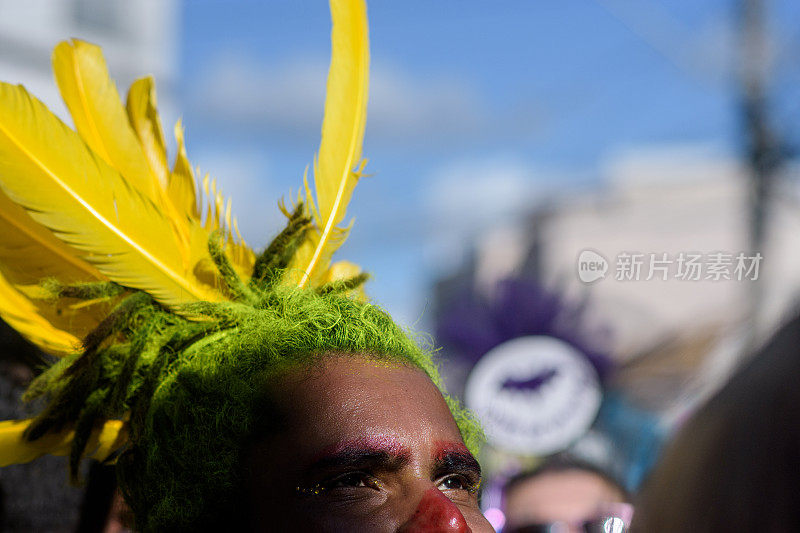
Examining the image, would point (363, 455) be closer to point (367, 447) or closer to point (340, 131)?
point (367, 447)

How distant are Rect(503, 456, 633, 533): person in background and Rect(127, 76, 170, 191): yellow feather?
2.32m

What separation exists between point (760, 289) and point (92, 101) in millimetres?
7507

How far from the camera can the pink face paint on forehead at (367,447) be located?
5.45ft

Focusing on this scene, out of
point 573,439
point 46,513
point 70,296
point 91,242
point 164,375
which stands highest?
point 91,242

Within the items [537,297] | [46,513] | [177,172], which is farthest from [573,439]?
[177,172]

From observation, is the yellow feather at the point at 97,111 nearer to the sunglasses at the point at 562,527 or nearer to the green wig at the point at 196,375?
the green wig at the point at 196,375

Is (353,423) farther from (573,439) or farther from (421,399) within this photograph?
(573,439)

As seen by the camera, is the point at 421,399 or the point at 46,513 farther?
the point at 46,513

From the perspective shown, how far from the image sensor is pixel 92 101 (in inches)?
83.3

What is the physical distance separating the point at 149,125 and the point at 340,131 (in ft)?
1.62

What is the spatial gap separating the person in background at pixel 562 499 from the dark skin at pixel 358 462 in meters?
2.05

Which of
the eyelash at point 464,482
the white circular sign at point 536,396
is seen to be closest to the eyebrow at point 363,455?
the eyelash at point 464,482

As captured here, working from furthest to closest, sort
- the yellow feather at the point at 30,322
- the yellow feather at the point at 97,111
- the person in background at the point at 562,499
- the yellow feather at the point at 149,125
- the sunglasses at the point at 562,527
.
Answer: the person in background at the point at 562,499
the sunglasses at the point at 562,527
the yellow feather at the point at 149,125
the yellow feather at the point at 97,111
the yellow feather at the point at 30,322

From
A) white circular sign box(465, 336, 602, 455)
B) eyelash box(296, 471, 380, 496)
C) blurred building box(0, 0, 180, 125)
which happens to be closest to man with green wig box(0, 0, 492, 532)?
eyelash box(296, 471, 380, 496)
